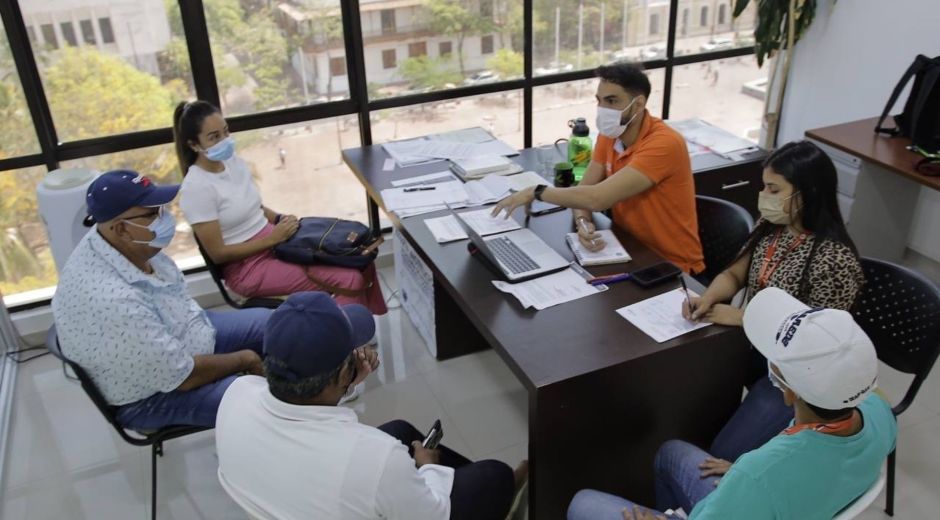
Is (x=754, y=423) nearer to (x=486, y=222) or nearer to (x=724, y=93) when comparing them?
(x=486, y=222)

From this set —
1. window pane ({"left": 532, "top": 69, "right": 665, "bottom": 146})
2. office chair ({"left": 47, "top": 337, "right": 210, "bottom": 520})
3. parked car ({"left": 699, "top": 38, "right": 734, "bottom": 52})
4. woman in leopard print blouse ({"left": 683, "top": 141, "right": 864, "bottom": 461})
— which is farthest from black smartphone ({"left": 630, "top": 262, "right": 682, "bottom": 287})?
parked car ({"left": 699, "top": 38, "right": 734, "bottom": 52})

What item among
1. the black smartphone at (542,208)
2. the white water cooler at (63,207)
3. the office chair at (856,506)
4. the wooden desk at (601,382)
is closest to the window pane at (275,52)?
the white water cooler at (63,207)

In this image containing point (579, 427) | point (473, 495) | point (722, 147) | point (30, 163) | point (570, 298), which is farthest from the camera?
point (722, 147)

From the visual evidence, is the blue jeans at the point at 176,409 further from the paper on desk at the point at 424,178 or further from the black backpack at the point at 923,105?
the black backpack at the point at 923,105

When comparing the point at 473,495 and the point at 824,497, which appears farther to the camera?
the point at 473,495

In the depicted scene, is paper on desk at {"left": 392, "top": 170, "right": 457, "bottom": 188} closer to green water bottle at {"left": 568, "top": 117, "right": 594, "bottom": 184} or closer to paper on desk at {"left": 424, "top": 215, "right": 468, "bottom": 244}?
paper on desk at {"left": 424, "top": 215, "right": 468, "bottom": 244}

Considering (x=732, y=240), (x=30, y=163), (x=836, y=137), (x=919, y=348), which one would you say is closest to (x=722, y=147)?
(x=836, y=137)

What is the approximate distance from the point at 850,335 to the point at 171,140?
9.96 ft

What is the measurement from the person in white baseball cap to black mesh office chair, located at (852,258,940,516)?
70 cm

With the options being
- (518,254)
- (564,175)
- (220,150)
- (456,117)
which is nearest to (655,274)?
(518,254)

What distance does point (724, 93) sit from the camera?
15.1ft

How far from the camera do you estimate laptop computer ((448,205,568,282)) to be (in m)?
2.37

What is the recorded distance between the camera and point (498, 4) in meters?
3.83

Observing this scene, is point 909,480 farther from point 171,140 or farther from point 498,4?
point 171,140
